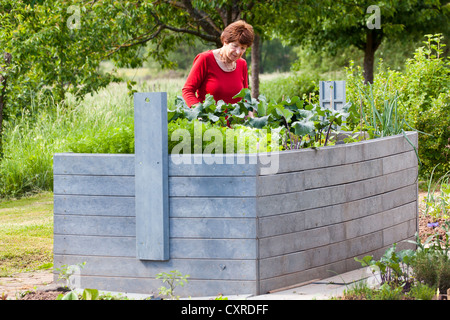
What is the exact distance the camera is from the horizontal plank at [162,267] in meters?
3.36

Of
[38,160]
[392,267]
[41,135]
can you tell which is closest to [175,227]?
[392,267]

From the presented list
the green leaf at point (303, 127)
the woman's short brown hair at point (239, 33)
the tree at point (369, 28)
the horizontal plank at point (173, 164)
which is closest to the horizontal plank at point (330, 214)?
the horizontal plank at point (173, 164)

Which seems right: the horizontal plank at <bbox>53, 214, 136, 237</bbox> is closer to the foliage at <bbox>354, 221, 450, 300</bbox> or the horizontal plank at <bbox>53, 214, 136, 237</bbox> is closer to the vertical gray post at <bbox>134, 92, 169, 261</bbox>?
the vertical gray post at <bbox>134, 92, 169, 261</bbox>

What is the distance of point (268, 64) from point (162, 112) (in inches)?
1892

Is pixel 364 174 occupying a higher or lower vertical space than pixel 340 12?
lower

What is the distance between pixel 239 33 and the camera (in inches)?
175

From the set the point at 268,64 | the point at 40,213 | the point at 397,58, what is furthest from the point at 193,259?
the point at 268,64

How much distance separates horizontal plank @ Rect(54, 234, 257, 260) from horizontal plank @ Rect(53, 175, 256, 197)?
0.27 m

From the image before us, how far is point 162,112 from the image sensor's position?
3.41 m

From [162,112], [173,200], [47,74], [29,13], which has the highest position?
[29,13]

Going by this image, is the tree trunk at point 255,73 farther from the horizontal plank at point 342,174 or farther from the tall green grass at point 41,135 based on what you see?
the horizontal plank at point 342,174

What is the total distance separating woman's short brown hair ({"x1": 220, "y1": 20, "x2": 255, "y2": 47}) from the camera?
4447 millimetres

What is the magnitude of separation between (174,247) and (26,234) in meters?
2.48

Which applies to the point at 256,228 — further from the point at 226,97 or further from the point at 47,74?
the point at 47,74
